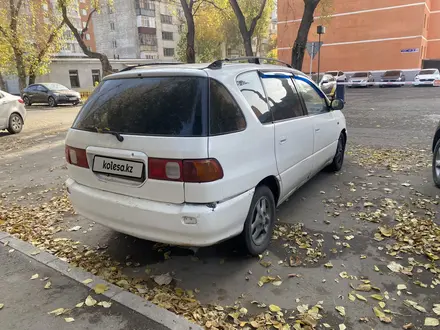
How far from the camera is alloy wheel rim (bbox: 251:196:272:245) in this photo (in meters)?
3.28

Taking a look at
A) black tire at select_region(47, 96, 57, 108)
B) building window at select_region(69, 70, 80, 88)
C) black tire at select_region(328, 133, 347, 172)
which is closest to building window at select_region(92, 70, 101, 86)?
building window at select_region(69, 70, 80, 88)

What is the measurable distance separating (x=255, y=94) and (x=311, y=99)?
1583 mm

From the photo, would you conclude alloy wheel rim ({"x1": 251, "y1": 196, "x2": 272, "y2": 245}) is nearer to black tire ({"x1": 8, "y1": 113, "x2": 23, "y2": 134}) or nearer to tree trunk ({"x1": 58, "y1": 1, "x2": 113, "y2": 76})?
black tire ({"x1": 8, "y1": 113, "x2": 23, "y2": 134})

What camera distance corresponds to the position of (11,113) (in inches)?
430

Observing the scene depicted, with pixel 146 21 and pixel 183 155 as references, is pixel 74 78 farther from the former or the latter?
pixel 183 155

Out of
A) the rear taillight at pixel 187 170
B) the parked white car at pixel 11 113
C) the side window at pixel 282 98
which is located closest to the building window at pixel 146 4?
the parked white car at pixel 11 113

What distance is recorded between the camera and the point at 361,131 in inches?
384

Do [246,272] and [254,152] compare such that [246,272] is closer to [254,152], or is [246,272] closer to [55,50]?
[254,152]

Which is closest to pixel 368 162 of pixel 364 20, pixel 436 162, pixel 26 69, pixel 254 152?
pixel 436 162

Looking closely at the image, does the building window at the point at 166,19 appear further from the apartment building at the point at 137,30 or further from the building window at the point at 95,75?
the building window at the point at 95,75

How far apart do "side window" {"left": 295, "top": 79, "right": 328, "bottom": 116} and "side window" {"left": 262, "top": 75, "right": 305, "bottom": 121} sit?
257mm

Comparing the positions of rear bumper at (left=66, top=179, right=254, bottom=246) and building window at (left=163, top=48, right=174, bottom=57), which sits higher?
building window at (left=163, top=48, right=174, bottom=57)

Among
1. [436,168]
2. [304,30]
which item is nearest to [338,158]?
[436,168]

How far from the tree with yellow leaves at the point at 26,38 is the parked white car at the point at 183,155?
Answer: 23707 mm
